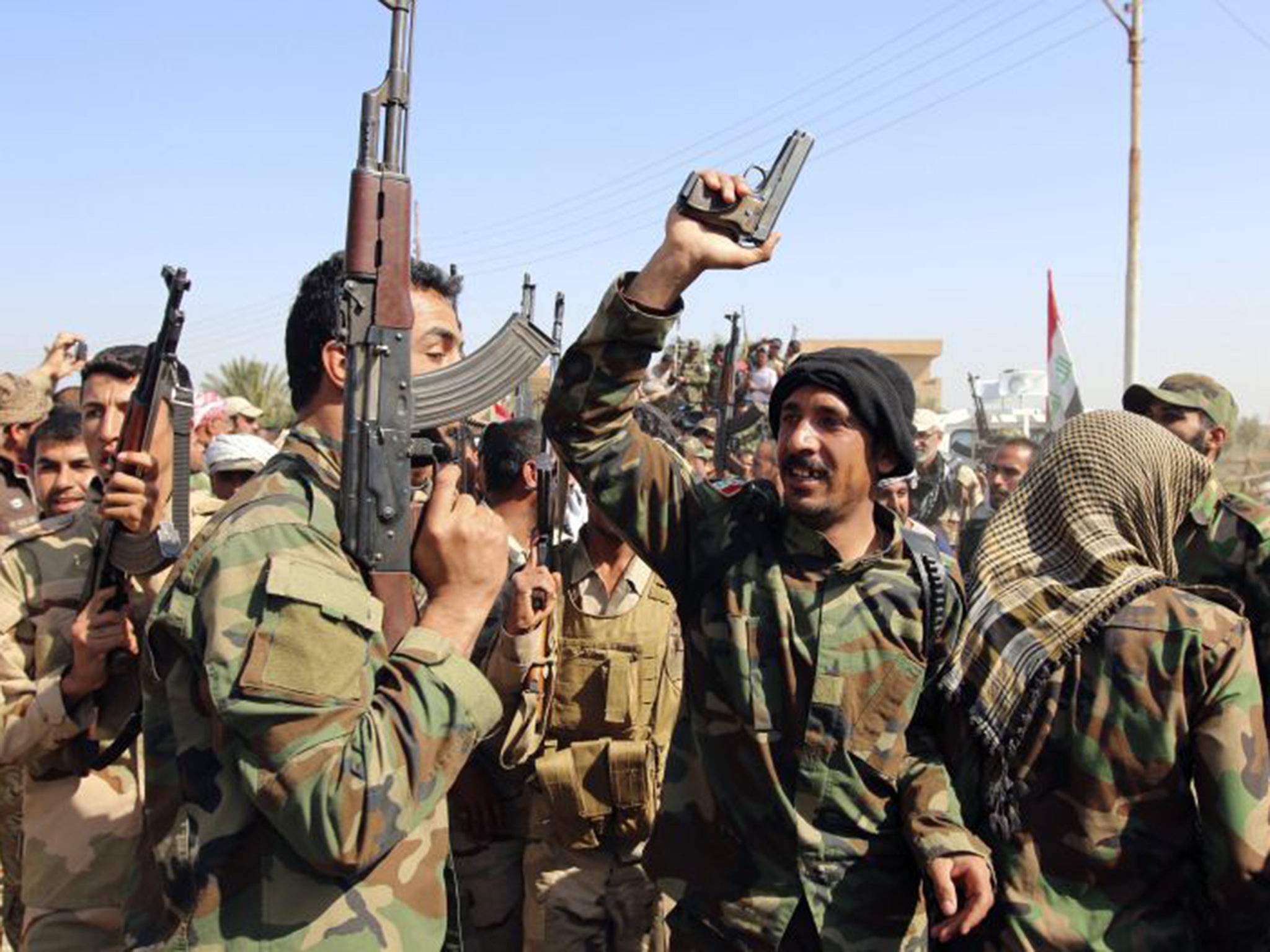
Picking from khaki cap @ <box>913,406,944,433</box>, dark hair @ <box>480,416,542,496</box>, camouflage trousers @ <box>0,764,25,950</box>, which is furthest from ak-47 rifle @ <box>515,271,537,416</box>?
khaki cap @ <box>913,406,944,433</box>

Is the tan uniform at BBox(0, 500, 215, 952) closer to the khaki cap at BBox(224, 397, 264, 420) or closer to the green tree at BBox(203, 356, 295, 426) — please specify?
the khaki cap at BBox(224, 397, 264, 420)

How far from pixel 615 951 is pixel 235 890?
220 cm

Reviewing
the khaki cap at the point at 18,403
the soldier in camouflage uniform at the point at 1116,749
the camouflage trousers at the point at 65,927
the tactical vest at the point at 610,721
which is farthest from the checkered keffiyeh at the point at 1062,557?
the khaki cap at the point at 18,403

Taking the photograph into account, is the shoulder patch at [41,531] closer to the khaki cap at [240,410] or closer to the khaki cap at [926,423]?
the khaki cap at [240,410]

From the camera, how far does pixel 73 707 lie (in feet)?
10.5

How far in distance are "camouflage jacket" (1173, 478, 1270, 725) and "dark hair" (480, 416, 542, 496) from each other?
2.37 meters

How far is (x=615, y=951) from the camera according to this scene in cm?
409

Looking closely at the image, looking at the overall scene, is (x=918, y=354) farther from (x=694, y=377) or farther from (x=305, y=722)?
(x=305, y=722)

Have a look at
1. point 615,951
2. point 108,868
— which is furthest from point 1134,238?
point 108,868

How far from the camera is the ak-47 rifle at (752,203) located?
8.84ft

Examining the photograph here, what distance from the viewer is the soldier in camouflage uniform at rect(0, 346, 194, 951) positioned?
3.14 meters

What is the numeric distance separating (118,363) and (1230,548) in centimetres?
367

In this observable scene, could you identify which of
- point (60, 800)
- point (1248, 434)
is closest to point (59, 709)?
point (60, 800)

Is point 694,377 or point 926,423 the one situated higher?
point 694,377
